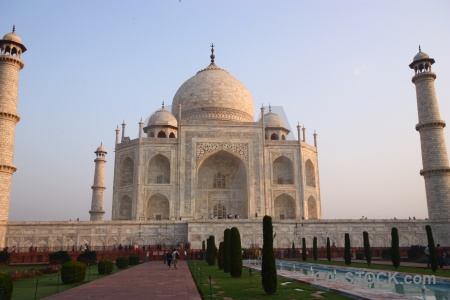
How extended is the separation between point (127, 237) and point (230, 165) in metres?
9.40

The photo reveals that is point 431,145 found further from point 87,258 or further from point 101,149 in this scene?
point 101,149

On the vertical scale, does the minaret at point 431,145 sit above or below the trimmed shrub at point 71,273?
above

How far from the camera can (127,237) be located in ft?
71.8

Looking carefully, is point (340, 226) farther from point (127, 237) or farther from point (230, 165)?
point (127, 237)

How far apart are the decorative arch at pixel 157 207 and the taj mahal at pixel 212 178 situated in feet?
0.21

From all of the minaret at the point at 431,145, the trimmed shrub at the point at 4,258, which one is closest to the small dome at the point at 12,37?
the trimmed shrub at the point at 4,258

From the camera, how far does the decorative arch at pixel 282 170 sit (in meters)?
27.8

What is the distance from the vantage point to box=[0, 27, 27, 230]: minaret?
65.9 feet

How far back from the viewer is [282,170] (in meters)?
28.2

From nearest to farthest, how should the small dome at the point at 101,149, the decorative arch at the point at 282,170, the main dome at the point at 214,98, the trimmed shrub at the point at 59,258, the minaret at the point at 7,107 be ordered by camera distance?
the trimmed shrub at the point at 59,258 < the minaret at the point at 7,107 < the decorative arch at the point at 282,170 < the main dome at the point at 214,98 < the small dome at the point at 101,149

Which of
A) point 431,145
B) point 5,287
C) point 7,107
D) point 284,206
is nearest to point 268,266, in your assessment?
point 5,287

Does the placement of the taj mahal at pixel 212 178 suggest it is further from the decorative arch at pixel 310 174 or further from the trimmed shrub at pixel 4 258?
the trimmed shrub at pixel 4 258

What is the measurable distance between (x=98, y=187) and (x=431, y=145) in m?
24.7

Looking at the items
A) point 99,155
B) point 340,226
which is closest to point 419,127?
point 340,226
